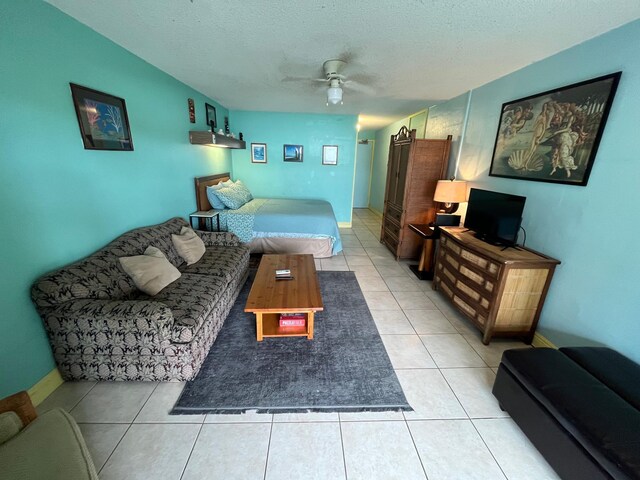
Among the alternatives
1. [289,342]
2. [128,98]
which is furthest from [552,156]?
[128,98]

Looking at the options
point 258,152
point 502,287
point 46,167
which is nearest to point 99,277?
point 46,167

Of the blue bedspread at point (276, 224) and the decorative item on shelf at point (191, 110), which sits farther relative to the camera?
the blue bedspread at point (276, 224)

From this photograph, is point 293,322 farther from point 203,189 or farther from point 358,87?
point 358,87

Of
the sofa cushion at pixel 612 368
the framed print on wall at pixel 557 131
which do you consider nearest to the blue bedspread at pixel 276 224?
the framed print on wall at pixel 557 131

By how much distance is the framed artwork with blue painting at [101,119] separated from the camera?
184 centimetres

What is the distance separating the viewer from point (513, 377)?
5.01ft

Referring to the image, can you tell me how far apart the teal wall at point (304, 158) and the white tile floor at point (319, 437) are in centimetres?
437

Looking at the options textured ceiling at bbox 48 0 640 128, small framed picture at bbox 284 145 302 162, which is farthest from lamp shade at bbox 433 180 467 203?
small framed picture at bbox 284 145 302 162

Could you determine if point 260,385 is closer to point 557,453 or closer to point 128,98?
point 557,453

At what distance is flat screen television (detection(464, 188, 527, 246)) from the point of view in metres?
2.22

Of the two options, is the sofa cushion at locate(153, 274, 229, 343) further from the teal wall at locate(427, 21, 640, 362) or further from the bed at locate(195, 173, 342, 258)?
the teal wall at locate(427, 21, 640, 362)

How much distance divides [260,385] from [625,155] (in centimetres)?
280

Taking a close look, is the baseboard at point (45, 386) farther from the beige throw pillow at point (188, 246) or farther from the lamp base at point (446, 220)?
the lamp base at point (446, 220)

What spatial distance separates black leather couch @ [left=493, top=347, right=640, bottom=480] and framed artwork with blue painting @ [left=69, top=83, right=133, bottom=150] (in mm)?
3251
